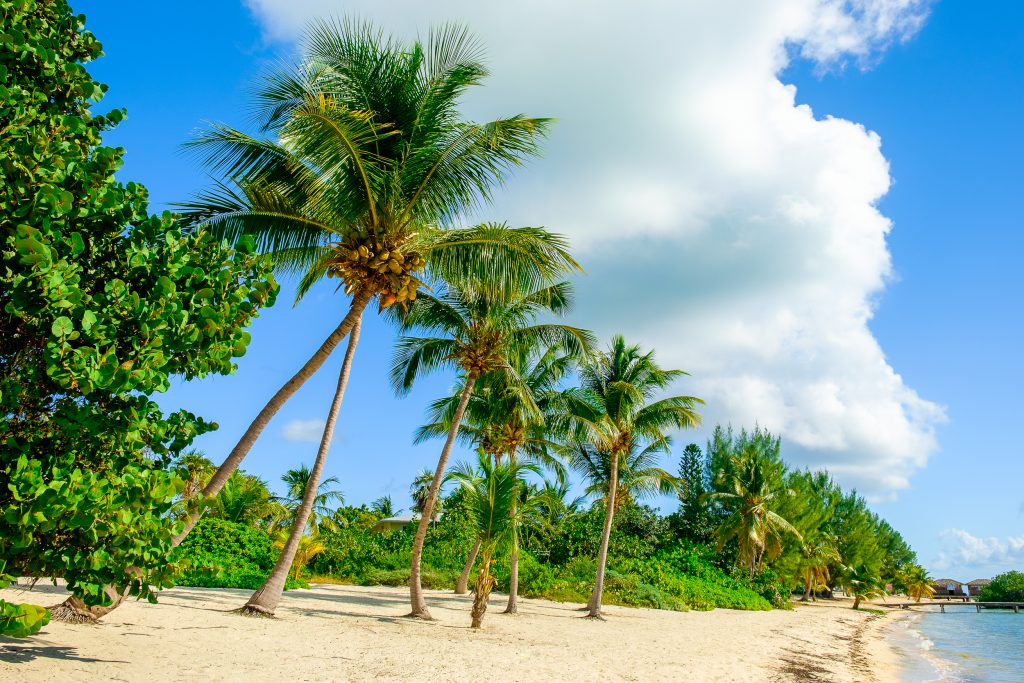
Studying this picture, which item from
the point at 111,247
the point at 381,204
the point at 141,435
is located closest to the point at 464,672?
the point at 141,435

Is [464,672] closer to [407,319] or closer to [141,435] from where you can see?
[141,435]

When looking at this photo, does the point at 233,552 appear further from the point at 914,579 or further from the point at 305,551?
the point at 914,579

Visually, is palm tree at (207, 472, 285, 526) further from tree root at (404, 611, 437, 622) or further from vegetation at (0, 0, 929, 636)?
tree root at (404, 611, 437, 622)

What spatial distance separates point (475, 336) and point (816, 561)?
38.7m

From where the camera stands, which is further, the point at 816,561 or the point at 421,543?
the point at 816,561

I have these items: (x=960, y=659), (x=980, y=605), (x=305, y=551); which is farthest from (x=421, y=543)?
(x=980, y=605)

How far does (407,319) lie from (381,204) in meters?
5.57

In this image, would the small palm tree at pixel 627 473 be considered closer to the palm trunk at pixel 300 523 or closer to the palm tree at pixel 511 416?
→ the palm tree at pixel 511 416

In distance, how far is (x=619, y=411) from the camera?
19672 mm

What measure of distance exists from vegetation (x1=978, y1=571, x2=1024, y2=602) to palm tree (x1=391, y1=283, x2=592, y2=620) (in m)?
87.4

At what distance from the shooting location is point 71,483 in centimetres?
376

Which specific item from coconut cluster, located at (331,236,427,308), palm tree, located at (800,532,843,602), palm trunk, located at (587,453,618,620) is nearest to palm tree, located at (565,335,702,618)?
palm trunk, located at (587,453,618,620)

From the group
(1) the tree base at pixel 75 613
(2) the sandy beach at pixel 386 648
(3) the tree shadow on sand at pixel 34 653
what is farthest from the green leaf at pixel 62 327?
(1) the tree base at pixel 75 613

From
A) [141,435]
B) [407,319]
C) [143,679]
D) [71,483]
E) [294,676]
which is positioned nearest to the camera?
[71,483]
